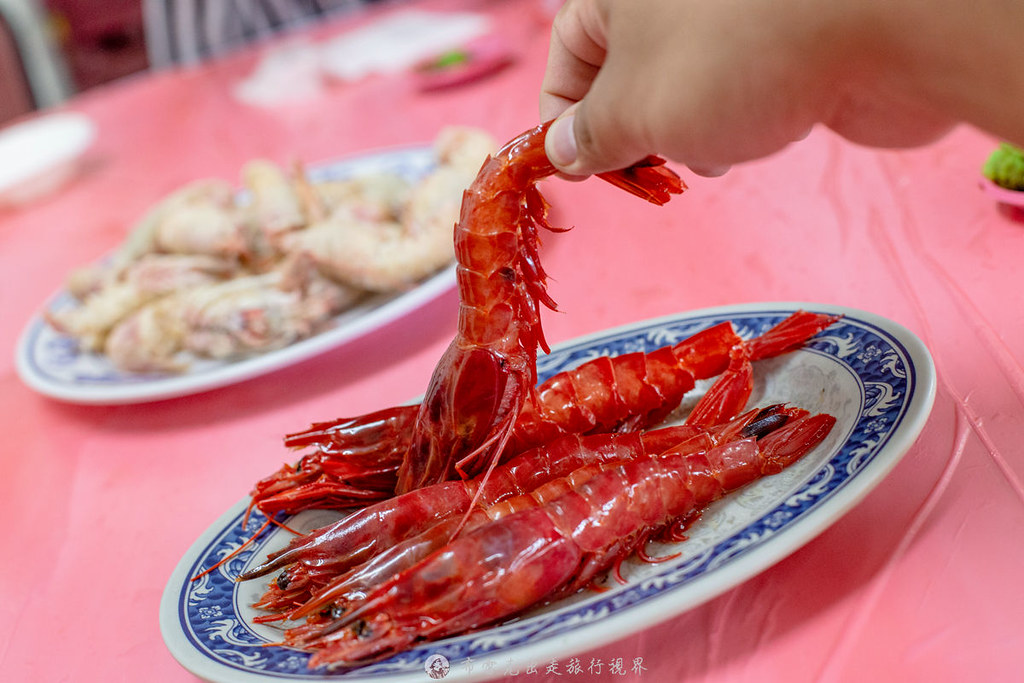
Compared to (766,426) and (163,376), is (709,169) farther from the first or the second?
(163,376)

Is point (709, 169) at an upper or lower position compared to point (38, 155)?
upper

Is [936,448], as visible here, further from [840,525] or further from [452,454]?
[452,454]

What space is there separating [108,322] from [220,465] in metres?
0.59

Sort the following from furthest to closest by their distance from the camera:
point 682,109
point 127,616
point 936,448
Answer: point 127,616 → point 936,448 → point 682,109

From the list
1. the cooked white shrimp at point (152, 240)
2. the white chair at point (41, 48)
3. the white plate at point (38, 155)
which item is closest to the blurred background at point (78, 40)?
the white chair at point (41, 48)

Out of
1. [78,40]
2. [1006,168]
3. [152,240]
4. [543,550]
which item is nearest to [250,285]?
[152,240]

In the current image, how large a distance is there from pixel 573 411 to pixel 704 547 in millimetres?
349

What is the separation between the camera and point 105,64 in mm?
5895

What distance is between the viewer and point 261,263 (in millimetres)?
1938

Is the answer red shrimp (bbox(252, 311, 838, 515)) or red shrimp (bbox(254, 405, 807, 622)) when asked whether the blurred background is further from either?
red shrimp (bbox(254, 405, 807, 622))

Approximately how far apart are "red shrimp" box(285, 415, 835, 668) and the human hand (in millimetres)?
339

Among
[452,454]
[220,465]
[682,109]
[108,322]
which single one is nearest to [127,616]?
[220,465]

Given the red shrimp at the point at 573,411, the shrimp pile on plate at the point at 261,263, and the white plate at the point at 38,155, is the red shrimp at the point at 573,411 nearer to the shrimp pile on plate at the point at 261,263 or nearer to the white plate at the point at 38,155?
the shrimp pile on plate at the point at 261,263

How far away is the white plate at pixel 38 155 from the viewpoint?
2861 millimetres
